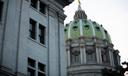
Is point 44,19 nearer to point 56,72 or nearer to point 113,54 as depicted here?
point 56,72

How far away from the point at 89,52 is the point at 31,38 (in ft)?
237

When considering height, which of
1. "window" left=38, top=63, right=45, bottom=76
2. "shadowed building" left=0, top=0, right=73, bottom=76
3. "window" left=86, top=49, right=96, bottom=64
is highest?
"window" left=86, top=49, right=96, bottom=64

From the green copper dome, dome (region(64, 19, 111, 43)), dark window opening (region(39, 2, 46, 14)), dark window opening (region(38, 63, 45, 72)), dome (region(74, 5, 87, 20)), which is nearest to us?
dark window opening (region(38, 63, 45, 72))

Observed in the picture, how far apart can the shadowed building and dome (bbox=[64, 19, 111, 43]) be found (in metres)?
72.8

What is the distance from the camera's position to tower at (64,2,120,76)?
8838 cm

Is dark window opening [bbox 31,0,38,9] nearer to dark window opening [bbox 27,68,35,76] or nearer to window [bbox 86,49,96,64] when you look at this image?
dark window opening [bbox 27,68,35,76]

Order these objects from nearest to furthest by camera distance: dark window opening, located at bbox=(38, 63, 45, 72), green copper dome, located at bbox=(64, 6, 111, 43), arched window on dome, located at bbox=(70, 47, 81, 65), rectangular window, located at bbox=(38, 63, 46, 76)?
rectangular window, located at bbox=(38, 63, 46, 76) → dark window opening, located at bbox=(38, 63, 45, 72) → arched window on dome, located at bbox=(70, 47, 81, 65) → green copper dome, located at bbox=(64, 6, 111, 43)

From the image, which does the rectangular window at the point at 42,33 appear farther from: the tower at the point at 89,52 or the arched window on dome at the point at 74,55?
the arched window on dome at the point at 74,55

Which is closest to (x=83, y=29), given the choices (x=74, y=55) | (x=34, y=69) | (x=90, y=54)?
(x=74, y=55)

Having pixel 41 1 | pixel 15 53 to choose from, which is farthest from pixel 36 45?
pixel 41 1

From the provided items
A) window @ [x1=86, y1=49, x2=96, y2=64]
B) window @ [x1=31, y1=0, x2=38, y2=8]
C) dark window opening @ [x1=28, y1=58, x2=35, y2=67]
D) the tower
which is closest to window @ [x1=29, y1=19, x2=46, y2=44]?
window @ [x1=31, y1=0, x2=38, y2=8]

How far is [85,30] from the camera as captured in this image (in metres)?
108

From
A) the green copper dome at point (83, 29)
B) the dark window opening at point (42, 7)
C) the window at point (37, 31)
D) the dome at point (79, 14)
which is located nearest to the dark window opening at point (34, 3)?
the dark window opening at point (42, 7)

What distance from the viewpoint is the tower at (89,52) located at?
8838cm
